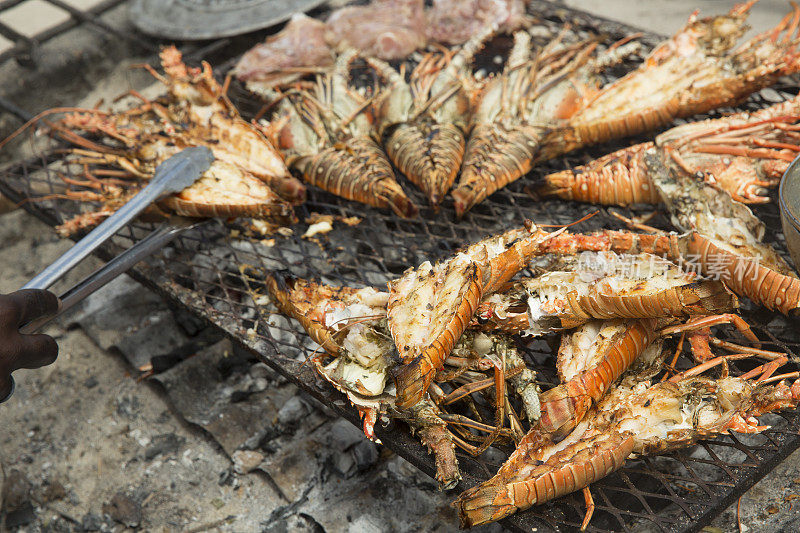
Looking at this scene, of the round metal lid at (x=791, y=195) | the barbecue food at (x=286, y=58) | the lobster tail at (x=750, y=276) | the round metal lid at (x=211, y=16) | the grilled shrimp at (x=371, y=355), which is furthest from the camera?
the round metal lid at (x=211, y=16)

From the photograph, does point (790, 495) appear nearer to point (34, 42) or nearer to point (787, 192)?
point (787, 192)

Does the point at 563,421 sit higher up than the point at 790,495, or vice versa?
the point at 563,421

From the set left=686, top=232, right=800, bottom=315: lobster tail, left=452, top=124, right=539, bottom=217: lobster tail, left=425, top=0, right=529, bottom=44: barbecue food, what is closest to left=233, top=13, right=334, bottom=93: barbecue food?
left=425, top=0, right=529, bottom=44: barbecue food

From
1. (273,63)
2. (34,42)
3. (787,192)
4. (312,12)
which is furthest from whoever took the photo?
(312,12)

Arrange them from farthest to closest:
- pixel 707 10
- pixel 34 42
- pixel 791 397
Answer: pixel 707 10, pixel 34 42, pixel 791 397

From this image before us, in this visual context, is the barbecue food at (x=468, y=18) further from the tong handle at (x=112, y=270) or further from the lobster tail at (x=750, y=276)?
the tong handle at (x=112, y=270)

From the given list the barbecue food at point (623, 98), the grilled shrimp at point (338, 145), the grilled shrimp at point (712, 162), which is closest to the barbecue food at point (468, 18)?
the barbecue food at point (623, 98)

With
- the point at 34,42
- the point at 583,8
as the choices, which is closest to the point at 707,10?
the point at 583,8
